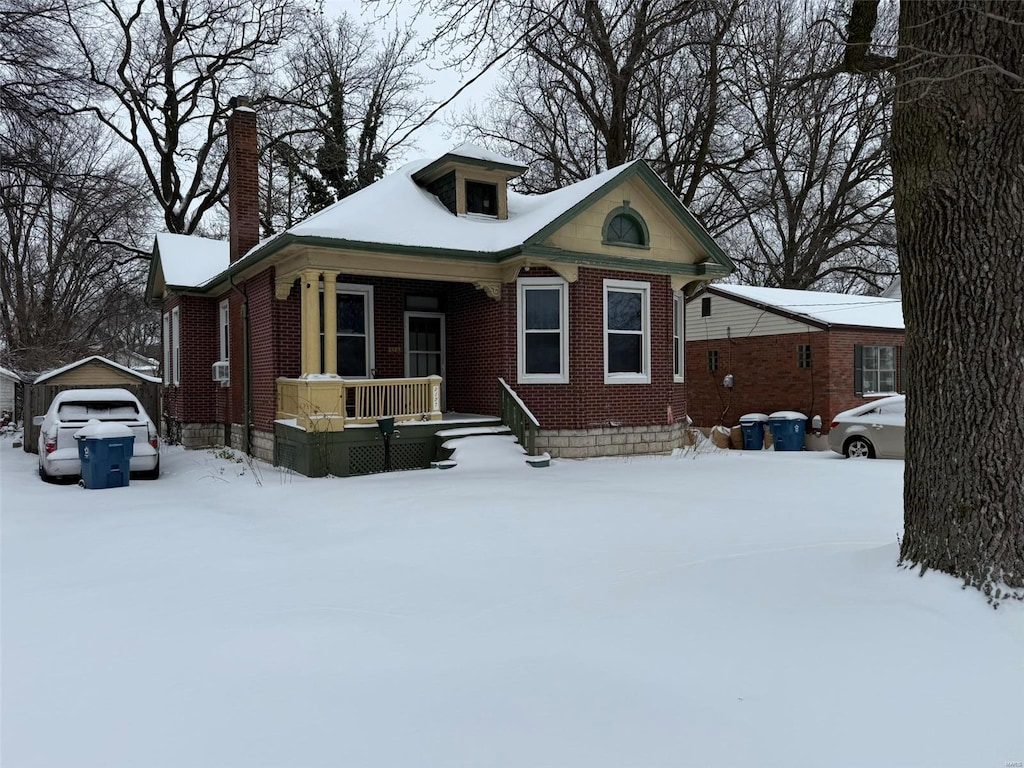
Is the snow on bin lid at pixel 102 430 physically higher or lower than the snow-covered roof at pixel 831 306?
lower

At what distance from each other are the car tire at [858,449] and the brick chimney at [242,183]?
532 inches

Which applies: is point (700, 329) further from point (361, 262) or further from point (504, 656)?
point (504, 656)

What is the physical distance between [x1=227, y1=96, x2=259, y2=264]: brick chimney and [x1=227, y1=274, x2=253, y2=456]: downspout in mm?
1006

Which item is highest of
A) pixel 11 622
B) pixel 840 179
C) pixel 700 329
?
pixel 840 179

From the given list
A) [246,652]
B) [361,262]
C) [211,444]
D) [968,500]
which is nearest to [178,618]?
[246,652]

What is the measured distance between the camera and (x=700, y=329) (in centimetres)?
2292

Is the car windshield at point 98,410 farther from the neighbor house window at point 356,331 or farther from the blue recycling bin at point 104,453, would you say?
the neighbor house window at point 356,331

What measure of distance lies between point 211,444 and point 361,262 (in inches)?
316

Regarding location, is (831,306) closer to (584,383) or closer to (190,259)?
(584,383)

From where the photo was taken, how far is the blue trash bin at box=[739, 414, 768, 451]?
19906 mm

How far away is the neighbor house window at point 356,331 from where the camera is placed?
45.9ft

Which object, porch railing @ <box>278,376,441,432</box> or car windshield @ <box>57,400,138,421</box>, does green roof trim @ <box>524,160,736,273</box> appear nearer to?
porch railing @ <box>278,376,441,432</box>

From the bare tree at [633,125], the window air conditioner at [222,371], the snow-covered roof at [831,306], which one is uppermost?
the bare tree at [633,125]

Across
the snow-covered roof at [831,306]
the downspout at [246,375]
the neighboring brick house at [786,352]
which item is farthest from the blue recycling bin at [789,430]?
the downspout at [246,375]
